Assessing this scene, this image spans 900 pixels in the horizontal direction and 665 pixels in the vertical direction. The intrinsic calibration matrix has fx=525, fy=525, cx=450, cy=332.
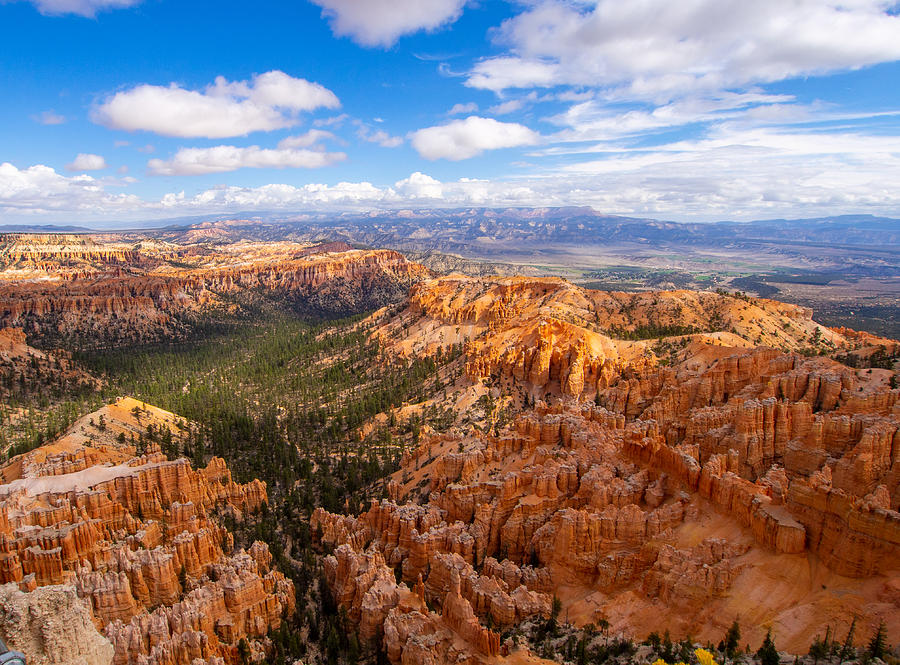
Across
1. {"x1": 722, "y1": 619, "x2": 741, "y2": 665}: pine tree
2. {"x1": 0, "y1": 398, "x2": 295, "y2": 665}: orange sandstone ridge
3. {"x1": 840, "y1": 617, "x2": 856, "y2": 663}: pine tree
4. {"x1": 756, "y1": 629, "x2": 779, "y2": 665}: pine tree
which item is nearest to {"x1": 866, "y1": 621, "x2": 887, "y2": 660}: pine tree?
{"x1": 840, "y1": 617, "x2": 856, "y2": 663}: pine tree

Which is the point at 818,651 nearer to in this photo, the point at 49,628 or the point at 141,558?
the point at 49,628

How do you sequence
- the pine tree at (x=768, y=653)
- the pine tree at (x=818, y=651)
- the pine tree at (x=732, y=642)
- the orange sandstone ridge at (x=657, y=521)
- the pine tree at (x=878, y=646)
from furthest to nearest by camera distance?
the orange sandstone ridge at (x=657, y=521) → the pine tree at (x=732, y=642) → the pine tree at (x=768, y=653) → the pine tree at (x=818, y=651) → the pine tree at (x=878, y=646)

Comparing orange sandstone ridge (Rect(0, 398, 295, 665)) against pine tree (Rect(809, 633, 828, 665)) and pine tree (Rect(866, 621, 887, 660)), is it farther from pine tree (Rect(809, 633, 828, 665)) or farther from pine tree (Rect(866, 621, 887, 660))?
pine tree (Rect(866, 621, 887, 660))

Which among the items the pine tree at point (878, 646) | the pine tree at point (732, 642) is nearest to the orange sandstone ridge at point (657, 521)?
the pine tree at point (732, 642)

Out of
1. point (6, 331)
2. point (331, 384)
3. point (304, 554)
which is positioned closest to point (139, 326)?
point (6, 331)

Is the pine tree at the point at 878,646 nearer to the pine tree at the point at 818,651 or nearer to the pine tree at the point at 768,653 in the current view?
the pine tree at the point at 818,651
